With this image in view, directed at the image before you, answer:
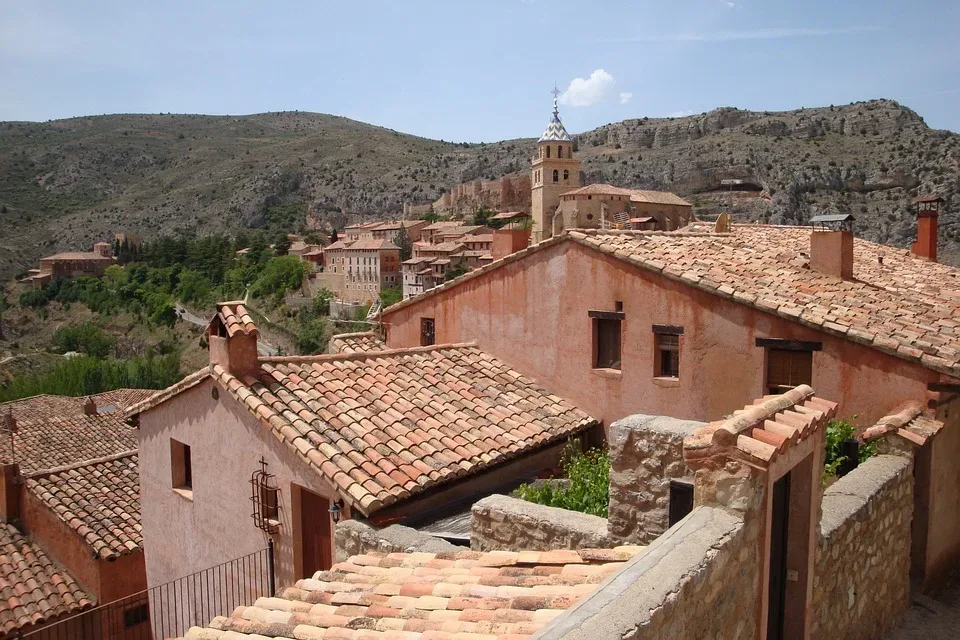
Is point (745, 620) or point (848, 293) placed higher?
point (848, 293)

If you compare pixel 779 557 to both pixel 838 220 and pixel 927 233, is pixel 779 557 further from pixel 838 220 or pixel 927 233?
pixel 927 233

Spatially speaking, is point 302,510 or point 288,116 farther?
point 288,116

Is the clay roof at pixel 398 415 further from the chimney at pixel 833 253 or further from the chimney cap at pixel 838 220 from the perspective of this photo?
the chimney cap at pixel 838 220

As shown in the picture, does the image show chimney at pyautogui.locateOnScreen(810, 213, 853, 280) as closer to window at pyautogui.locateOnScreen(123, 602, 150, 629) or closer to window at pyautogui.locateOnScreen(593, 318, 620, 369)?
window at pyautogui.locateOnScreen(593, 318, 620, 369)

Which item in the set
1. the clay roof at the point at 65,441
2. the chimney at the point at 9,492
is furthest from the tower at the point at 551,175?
the chimney at the point at 9,492

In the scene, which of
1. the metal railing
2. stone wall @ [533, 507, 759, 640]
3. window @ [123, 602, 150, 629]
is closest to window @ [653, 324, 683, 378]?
the metal railing

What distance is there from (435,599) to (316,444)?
3.60 metres

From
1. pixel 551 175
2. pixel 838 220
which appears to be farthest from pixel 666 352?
pixel 551 175

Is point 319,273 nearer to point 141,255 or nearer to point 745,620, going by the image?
point 141,255

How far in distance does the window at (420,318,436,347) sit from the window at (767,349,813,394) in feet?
18.8

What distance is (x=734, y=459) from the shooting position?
3.61 m

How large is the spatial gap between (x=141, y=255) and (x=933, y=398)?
97267 millimetres

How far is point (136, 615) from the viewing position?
11.8m

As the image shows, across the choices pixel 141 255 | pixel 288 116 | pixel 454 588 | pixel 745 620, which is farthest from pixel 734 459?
pixel 288 116
